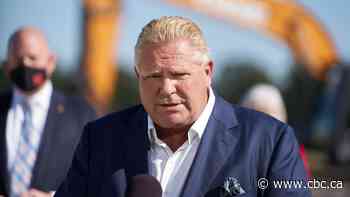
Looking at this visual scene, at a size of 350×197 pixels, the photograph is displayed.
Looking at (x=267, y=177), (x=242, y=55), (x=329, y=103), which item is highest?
(x=267, y=177)

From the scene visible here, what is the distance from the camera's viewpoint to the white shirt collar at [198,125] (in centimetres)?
225

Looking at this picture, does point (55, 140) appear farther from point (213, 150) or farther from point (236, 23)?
point (236, 23)

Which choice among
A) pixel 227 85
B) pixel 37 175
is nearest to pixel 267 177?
pixel 37 175

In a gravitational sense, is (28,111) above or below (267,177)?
below

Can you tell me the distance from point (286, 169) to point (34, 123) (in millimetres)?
1935

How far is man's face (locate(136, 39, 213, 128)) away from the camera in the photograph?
212cm

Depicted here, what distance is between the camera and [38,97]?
3.89 m

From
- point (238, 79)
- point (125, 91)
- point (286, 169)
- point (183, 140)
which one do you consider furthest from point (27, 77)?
point (238, 79)

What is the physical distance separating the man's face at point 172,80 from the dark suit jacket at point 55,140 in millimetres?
1555

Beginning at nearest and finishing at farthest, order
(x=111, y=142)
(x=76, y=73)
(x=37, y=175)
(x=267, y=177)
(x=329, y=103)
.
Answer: (x=267, y=177) → (x=111, y=142) → (x=37, y=175) → (x=76, y=73) → (x=329, y=103)

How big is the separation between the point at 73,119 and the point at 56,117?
86 mm

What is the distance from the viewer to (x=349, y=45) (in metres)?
6.84

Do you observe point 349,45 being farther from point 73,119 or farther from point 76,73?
point 73,119

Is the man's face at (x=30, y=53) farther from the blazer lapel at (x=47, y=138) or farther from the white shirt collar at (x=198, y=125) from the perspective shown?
the white shirt collar at (x=198, y=125)
